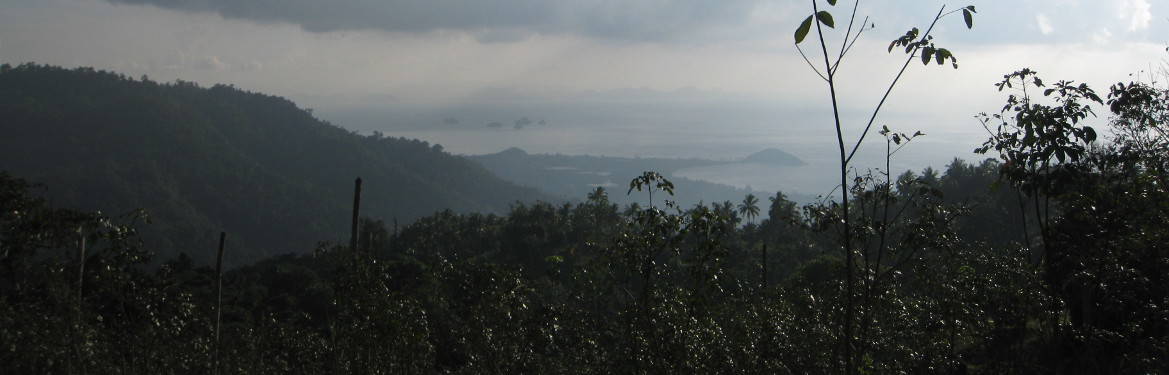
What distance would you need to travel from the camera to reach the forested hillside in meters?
95.8

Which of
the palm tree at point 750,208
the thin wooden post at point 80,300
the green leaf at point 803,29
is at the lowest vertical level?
the palm tree at point 750,208

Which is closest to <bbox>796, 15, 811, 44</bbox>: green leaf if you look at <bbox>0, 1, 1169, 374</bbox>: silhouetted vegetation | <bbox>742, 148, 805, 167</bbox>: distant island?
<bbox>0, 1, 1169, 374</bbox>: silhouetted vegetation

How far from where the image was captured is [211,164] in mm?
116312

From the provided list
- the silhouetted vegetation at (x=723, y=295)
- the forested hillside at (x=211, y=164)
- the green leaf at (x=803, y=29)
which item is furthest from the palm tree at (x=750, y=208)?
the green leaf at (x=803, y=29)

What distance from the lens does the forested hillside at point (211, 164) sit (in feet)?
314

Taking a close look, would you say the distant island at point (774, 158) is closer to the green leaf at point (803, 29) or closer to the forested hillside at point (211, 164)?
the forested hillside at point (211, 164)

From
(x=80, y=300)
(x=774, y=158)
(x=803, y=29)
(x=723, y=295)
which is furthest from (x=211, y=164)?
(x=803, y=29)

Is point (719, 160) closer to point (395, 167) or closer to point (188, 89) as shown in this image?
point (395, 167)

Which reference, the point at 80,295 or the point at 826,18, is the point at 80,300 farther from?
the point at 826,18

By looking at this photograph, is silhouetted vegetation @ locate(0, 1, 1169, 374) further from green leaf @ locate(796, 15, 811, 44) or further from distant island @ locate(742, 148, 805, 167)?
distant island @ locate(742, 148, 805, 167)

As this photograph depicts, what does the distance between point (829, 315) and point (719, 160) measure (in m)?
173

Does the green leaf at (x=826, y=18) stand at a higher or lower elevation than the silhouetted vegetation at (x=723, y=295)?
higher

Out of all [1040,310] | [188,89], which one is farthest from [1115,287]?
[188,89]

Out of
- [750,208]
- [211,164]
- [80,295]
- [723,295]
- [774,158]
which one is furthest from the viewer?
[774,158]
